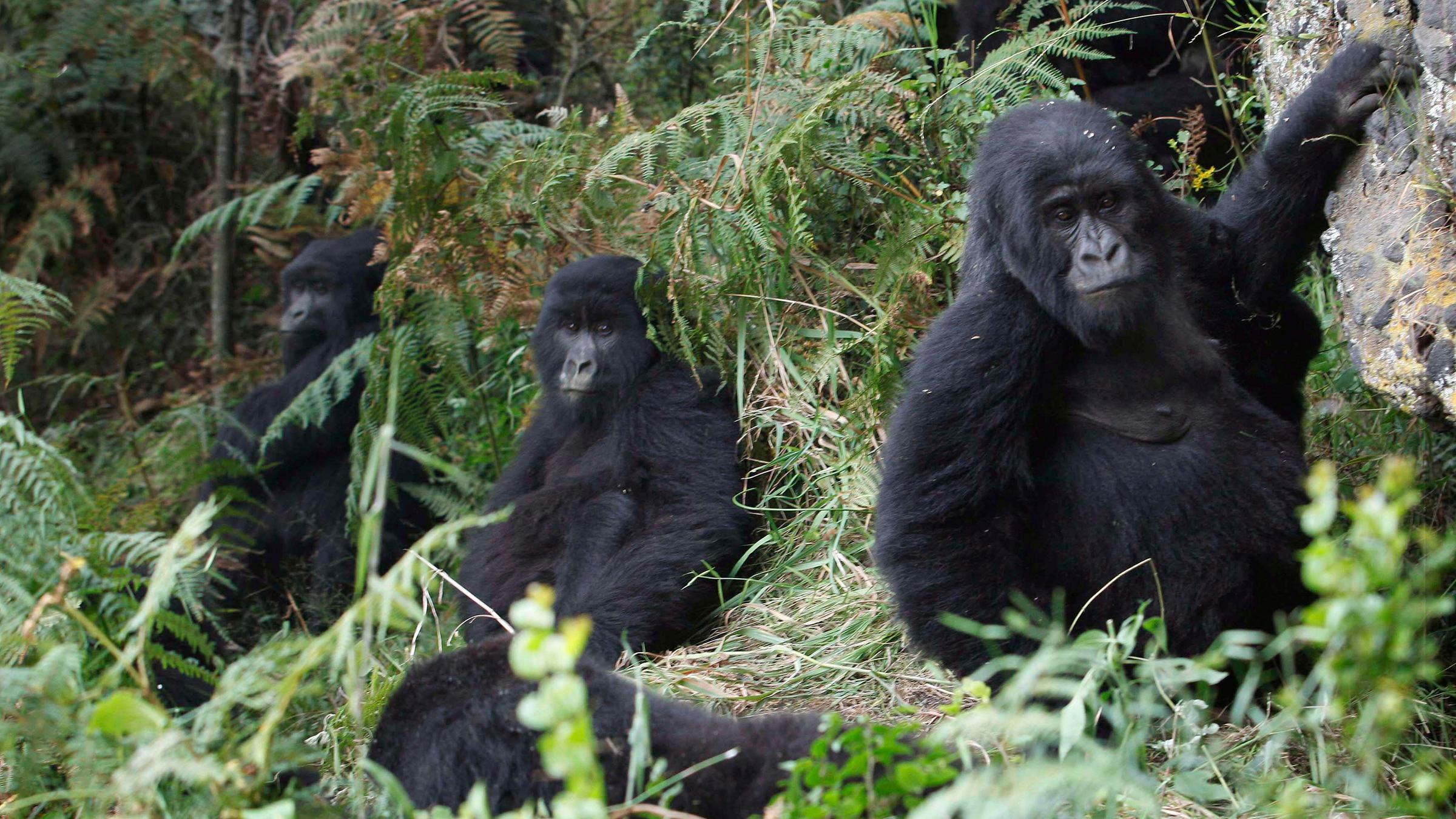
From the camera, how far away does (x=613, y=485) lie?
452cm

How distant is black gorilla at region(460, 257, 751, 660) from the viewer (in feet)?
13.8

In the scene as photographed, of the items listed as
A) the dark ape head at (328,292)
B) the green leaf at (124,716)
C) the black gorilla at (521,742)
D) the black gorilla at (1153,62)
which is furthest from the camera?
the dark ape head at (328,292)

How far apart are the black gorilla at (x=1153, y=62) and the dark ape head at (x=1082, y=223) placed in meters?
1.90

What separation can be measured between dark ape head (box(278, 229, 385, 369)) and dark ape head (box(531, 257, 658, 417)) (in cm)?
197

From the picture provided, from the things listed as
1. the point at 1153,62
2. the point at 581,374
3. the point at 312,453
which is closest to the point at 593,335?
the point at 581,374

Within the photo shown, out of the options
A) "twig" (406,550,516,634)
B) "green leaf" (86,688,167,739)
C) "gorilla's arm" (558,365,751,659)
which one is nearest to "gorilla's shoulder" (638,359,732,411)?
"gorilla's arm" (558,365,751,659)

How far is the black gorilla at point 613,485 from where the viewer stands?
4.21m

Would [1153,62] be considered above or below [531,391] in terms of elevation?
above

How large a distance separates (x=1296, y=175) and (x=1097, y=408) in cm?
80

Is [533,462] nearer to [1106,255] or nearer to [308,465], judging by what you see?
[308,465]

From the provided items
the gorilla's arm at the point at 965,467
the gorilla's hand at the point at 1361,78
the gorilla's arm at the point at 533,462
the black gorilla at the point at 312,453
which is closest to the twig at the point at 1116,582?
the gorilla's arm at the point at 965,467

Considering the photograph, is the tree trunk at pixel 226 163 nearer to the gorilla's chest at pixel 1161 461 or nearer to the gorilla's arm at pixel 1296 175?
the gorilla's chest at pixel 1161 461

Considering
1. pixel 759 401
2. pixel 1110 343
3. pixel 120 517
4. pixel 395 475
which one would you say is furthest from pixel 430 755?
pixel 120 517

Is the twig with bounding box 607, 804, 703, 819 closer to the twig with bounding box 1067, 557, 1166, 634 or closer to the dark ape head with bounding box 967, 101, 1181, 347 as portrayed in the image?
the twig with bounding box 1067, 557, 1166, 634
